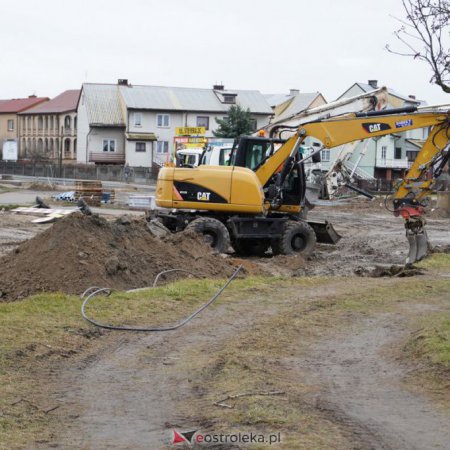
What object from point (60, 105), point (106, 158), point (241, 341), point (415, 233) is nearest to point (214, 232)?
point (415, 233)

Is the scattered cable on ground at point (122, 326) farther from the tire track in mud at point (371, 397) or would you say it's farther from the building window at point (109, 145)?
the building window at point (109, 145)

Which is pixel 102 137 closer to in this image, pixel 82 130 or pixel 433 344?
pixel 82 130

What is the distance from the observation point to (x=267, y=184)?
21578mm

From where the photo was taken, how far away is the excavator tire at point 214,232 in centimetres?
2045

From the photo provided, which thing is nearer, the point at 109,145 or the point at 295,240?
the point at 295,240

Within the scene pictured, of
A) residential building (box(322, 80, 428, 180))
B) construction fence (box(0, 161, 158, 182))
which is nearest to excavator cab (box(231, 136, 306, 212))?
construction fence (box(0, 161, 158, 182))

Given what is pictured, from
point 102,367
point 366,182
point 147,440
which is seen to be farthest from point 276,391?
A: point 366,182

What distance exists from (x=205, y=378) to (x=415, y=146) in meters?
83.2

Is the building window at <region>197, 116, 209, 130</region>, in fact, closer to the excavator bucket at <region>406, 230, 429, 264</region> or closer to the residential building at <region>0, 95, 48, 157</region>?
the residential building at <region>0, 95, 48, 157</region>

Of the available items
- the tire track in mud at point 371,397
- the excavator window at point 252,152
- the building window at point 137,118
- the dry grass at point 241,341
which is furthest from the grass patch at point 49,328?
the building window at point 137,118

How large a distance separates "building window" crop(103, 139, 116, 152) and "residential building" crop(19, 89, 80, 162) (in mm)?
8891

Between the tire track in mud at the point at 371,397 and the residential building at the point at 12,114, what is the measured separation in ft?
337

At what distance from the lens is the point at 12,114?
362ft

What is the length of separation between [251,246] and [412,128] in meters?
5.00
